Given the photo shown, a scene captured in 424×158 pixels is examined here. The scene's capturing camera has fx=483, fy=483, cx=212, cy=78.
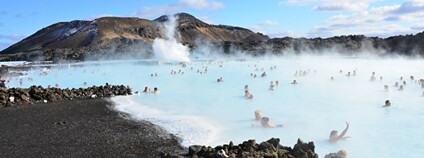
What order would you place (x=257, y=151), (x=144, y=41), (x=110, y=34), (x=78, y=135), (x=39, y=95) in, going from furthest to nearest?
(x=110, y=34) → (x=144, y=41) → (x=39, y=95) → (x=78, y=135) → (x=257, y=151)

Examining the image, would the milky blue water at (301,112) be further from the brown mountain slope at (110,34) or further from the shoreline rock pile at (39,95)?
the brown mountain slope at (110,34)

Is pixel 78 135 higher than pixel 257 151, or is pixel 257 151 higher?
pixel 257 151

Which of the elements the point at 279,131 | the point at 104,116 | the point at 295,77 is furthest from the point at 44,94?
the point at 295,77

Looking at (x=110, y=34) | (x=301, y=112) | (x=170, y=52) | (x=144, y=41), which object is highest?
(x=110, y=34)

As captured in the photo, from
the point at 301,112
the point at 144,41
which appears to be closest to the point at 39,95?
the point at 301,112

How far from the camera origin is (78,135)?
9.64m

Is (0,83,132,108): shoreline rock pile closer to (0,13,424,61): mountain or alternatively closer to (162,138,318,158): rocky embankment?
(162,138,318,158): rocky embankment

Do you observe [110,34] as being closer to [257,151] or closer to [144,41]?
[144,41]

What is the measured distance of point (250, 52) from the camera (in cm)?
5666

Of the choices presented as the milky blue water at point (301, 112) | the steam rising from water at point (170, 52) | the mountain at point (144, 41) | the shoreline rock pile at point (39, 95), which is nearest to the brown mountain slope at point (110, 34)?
the mountain at point (144, 41)

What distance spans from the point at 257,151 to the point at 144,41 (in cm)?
7897

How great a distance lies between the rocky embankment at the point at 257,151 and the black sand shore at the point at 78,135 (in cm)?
106

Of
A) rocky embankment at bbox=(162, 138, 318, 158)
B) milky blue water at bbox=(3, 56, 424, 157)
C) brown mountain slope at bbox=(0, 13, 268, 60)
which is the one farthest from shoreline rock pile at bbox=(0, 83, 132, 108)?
brown mountain slope at bbox=(0, 13, 268, 60)

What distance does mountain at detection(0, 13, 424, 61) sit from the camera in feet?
173
